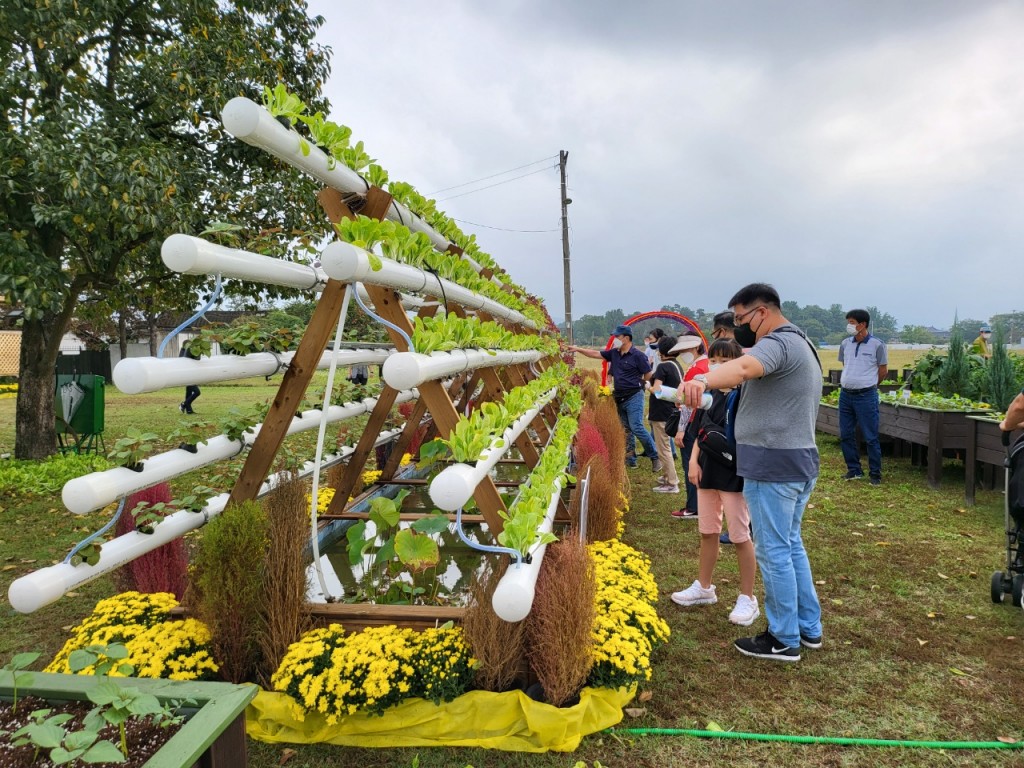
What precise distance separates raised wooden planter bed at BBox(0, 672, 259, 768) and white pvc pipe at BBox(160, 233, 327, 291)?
1.41 meters

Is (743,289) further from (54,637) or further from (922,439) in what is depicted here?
(922,439)

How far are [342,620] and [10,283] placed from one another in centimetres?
573

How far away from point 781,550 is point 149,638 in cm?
322

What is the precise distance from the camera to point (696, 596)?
426 cm

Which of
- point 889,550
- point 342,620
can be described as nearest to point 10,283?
point 342,620

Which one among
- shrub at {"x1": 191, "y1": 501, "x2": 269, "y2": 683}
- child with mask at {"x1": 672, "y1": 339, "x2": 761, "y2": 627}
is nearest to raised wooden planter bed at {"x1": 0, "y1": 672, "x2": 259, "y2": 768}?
shrub at {"x1": 191, "y1": 501, "x2": 269, "y2": 683}

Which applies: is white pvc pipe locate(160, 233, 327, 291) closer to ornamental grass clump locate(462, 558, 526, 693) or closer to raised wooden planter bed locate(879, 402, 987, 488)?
ornamental grass clump locate(462, 558, 526, 693)

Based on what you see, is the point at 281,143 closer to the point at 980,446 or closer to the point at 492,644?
the point at 492,644

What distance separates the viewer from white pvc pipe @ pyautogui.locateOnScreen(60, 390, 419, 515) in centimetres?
245

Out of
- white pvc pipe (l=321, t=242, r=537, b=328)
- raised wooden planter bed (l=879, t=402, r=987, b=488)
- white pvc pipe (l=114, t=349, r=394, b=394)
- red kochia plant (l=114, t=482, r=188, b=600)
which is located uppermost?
white pvc pipe (l=321, t=242, r=537, b=328)

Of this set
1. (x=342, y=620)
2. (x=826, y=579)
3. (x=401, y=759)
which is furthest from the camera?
(x=826, y=579)

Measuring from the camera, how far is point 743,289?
3393 mm

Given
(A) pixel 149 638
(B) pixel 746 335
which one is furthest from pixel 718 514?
(A) pixel 149 638

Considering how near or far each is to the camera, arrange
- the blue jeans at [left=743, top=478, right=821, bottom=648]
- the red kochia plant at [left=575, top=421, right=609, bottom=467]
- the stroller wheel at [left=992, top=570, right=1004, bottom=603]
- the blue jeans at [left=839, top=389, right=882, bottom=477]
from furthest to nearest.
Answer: the blue jeans at [left=839, top=389, right=882, bottom=477], the red kochia plant at [left=575, top=421, right=609, bottom=467], the stroller wheel at [left=992, top=570, right=1004, bottom=603], the blue jeans at [left=743, top=478, right=821, bottom=648]
